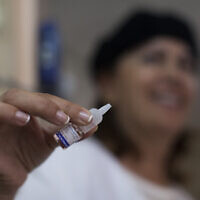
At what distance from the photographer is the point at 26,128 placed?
16.8 inches

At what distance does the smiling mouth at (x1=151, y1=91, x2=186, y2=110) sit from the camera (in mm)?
1098

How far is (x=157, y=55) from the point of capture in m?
1.10

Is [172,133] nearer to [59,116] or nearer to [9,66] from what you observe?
[9,66]

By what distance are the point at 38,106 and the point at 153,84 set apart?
2.55ft

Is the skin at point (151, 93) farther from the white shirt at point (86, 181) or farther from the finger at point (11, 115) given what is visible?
the finger at point (11, 115)

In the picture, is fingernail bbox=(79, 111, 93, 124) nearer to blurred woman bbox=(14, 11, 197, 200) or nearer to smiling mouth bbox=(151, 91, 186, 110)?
blurred woman bbox=(14, 11, 197, 200)

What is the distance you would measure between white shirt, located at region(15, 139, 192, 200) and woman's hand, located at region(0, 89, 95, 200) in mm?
45

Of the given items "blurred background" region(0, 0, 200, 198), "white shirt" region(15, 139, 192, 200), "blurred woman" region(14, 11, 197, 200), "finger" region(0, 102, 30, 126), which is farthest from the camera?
"blurred background" region(0, 0, 200, 198)

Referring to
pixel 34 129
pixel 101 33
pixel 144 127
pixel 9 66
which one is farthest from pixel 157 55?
pixel 34 129

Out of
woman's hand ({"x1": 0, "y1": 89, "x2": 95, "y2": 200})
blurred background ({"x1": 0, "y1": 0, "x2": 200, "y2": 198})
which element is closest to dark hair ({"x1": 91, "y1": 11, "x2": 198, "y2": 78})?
blurred background ({"x1": 0, "y1": 0, "x2": 200, "y2": 198})

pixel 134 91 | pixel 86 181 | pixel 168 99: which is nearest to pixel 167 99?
pixel 168 99

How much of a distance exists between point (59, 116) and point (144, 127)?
2.46 feet

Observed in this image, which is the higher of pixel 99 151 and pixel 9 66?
pixel 9 66

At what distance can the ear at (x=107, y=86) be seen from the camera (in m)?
1.10
